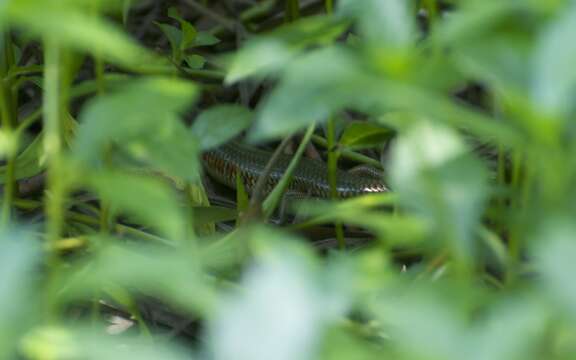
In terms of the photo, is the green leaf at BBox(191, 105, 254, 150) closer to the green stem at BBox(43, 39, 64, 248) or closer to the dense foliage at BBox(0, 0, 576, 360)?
the dense foliage at BBox(0, 0, 576, 360)

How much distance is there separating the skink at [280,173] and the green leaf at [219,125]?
1816 millimetres

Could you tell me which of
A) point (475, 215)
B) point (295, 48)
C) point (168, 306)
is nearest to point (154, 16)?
point (168, 306)

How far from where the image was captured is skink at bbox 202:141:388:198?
10.0ft

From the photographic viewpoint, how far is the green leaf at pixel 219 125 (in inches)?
43.3

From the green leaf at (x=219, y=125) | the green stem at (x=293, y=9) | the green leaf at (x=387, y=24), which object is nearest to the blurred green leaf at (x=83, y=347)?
the green leaf at (x=387, y=24)

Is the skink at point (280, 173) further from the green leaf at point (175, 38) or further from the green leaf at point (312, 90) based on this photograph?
the green leaf at point (312, 90)

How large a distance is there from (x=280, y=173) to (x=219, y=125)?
7.28ft

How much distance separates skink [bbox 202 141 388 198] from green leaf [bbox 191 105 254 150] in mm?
1816

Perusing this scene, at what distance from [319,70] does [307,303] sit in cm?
→ 13

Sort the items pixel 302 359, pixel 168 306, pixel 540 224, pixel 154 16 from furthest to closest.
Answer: pixel 154 16 → pixel 168 306 → pixel 540 224 → pixel 302 359

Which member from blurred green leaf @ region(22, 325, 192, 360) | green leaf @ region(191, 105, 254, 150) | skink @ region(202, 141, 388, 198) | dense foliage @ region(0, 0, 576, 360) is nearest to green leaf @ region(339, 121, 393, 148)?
green leaf @ region(191, 105, 254, 150)

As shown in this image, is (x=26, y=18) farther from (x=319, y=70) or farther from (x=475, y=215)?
(x=475, y=215)

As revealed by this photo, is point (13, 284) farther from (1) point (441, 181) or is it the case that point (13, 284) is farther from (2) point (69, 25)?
(1) point (441, 181)

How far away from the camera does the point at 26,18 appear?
2.04 feet
